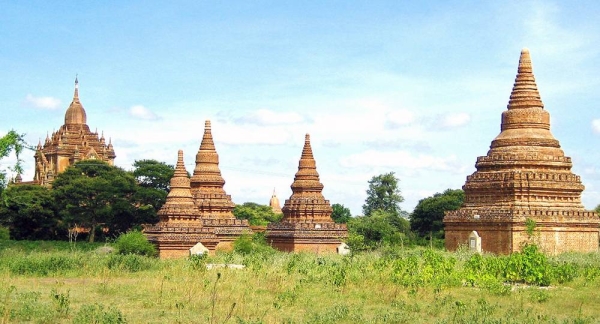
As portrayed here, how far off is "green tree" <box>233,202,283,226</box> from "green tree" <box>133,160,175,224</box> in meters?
11.9

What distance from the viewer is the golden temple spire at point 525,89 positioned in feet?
112

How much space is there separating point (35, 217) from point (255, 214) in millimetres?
20158

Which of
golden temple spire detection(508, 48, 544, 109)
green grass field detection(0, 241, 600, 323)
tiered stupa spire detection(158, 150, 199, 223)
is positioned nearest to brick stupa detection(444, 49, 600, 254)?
golden temple spire detection(508, 48, 544, 109)

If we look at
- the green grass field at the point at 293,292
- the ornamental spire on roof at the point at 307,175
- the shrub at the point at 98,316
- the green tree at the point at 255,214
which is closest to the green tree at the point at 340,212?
the green tree at the point at 255,214

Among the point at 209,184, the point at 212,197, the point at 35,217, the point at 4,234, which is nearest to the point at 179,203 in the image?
the point at 212,197

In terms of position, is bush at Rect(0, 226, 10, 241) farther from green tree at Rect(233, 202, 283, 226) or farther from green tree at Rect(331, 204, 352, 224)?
green tree at Rect(331, 204, 352, 224)

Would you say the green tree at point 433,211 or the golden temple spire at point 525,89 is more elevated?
the golden temple spire at point 525,89

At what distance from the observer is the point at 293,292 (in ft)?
54.9

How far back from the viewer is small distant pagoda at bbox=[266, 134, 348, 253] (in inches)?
1484

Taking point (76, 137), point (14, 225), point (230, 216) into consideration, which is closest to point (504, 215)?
point (230, 216)

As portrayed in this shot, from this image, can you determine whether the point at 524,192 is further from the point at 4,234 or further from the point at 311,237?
the point at 4,234

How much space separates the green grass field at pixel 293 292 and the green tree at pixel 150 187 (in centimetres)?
3117

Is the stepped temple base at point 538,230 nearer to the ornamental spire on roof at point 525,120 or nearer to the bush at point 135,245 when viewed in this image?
the ornamental spire on roof at point 525,120

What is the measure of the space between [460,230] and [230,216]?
10.8m
